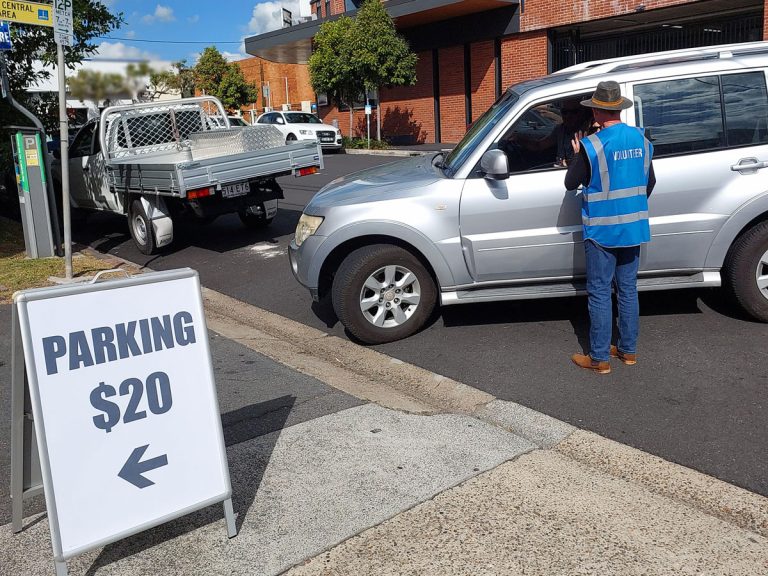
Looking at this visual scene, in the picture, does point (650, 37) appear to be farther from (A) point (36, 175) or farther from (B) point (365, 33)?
(A) point (36, 175)

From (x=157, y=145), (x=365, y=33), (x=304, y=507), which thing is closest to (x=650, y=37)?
(x=365, y=33)

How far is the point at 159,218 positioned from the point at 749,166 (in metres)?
7.07

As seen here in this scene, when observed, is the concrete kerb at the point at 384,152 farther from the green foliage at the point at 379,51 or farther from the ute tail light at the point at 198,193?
the ute tail light at the point at 198,193

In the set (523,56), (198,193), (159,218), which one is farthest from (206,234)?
(523,56)

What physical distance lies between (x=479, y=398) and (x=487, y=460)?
965mm

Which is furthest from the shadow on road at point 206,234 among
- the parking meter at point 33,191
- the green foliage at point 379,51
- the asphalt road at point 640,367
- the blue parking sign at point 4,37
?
the green foliage at point 379,51

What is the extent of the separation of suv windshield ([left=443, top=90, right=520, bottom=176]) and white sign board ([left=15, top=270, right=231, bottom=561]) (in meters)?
3.09

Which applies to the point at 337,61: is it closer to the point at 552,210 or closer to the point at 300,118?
the point at 300,118

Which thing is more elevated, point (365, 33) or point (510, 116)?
point (365, 33)

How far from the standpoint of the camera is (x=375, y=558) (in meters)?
3.03

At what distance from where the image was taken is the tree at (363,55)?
1000 inches

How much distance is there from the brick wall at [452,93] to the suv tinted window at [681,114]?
73.1 ft

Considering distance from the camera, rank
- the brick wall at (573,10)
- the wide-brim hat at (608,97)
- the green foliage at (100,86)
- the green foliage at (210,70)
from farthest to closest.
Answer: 1. the green foliage at (210,70)
2. the brick wall at (573,10)
3. the green foliage at (100,86)
4. the wide-brim hat at (608,97)

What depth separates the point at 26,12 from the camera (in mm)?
8141
